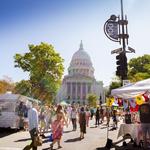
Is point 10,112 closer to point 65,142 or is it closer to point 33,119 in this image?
point 65,142

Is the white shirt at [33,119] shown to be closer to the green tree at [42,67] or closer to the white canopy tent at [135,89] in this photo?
the white canopy tent at [135,89]

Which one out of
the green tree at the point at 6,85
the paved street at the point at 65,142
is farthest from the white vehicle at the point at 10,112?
the green tree at the point at 6,85

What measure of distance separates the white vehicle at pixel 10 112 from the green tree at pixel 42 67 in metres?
24.7

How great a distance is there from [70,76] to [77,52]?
11.5 metres

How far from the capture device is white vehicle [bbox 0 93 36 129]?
78.7 feet

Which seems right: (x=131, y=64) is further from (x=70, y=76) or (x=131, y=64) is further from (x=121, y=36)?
(x=70, y=76)

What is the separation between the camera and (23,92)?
53281mm

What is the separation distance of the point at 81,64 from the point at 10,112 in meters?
140

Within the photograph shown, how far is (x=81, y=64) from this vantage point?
164 metres

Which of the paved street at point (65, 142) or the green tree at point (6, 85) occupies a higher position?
the green tree at point (6, 85)

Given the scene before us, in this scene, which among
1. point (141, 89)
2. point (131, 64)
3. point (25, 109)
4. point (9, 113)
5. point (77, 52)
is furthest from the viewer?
point (77, 52)

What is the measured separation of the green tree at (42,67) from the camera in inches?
2005

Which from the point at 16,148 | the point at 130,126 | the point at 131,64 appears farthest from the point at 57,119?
the point at 131,64

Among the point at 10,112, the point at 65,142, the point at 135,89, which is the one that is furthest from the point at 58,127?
the point at 10,112
